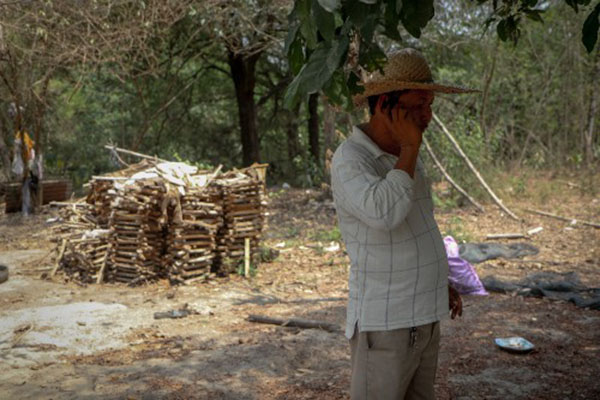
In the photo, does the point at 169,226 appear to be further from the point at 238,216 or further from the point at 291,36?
the point at 291,36

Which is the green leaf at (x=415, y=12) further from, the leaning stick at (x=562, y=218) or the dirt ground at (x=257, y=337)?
the leaning stick at (x=562, y=218)

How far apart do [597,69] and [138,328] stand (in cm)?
1228

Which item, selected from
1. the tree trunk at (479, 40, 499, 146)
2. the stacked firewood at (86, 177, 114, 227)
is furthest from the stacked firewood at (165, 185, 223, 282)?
the tree trunk at (479, 40, 499, 146)

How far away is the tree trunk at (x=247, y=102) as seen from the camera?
16781 millimetres

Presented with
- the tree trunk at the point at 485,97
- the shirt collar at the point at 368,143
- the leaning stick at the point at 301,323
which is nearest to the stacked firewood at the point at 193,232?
the leaning stick at the point at 301,323

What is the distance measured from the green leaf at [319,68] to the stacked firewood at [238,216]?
6.26m

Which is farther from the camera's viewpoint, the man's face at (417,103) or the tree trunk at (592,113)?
the tree trunk at (592,113)

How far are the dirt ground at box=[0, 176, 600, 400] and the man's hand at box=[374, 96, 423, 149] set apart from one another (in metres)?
2.61

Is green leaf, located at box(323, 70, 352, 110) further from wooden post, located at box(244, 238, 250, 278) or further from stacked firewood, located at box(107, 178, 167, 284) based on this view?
wooden post, located at box(244, 238, 250, 278)

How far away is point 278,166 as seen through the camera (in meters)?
22.5

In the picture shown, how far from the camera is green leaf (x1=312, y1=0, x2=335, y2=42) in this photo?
177 centimetres

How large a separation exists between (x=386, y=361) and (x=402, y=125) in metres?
0.89

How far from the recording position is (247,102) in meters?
17.2

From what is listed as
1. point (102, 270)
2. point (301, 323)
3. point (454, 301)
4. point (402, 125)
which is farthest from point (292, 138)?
point (402, 125)
